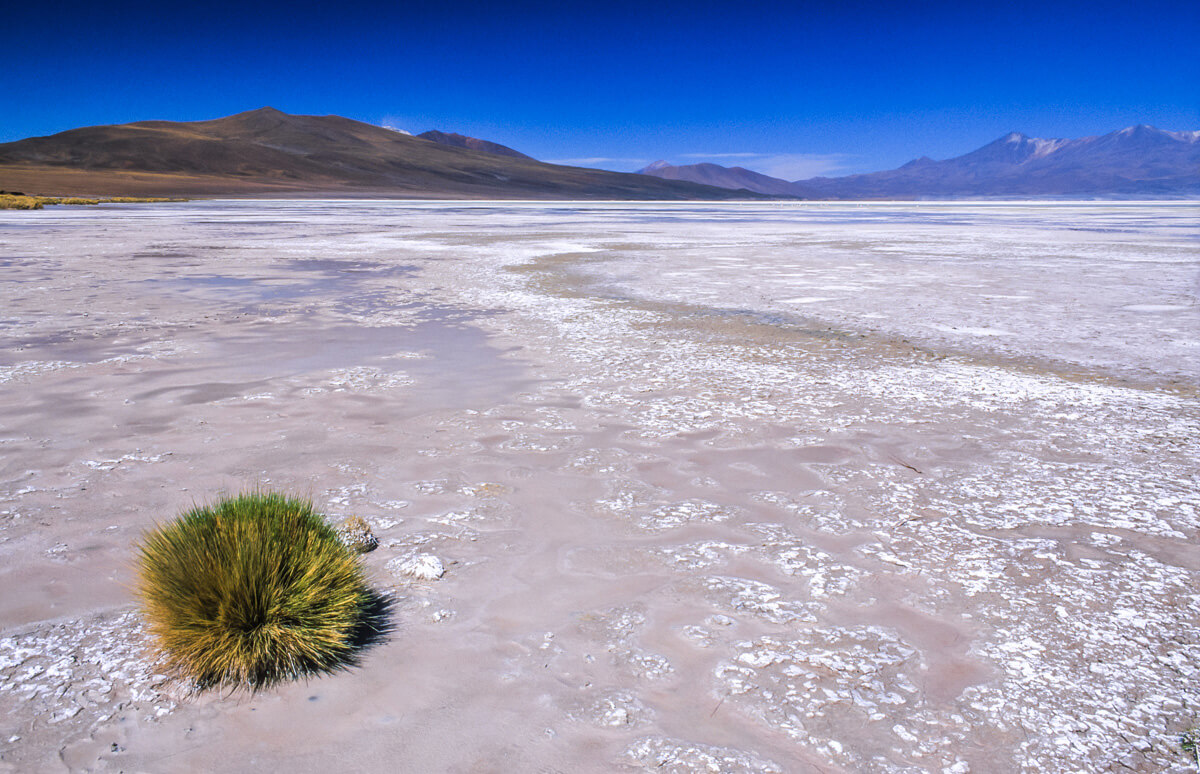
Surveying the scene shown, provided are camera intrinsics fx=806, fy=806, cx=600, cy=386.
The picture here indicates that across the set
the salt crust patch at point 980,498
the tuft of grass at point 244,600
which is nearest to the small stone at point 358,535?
the tuft of grass at point 244,600

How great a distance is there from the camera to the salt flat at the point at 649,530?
2223mm

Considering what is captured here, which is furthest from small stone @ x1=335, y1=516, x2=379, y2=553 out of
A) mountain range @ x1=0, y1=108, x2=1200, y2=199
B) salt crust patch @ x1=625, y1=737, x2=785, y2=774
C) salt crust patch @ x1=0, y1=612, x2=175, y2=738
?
mountain range @ x1=0, y1=108, x2=1200, y2=199

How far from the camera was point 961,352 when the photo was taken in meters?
6.97

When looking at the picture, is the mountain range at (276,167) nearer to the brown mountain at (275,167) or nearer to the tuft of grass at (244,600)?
the brown mountain at (275,167)

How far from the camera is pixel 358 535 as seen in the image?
10.5 feet

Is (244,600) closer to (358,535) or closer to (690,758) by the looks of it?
(358,535)

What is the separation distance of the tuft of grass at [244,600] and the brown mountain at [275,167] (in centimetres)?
8971

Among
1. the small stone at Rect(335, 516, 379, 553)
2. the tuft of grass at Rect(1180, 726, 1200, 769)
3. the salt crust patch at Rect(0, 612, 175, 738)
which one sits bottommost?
the tuft of grass at Rect(1180, 726, 1200, 769)

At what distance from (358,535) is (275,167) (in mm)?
133124

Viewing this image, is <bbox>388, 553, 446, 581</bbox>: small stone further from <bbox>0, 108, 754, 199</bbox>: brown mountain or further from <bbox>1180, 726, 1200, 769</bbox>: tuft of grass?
<bbox>0, 108, 754, 199</bbox>: brown mountain

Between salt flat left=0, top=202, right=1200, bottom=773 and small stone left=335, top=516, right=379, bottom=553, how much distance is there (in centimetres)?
10

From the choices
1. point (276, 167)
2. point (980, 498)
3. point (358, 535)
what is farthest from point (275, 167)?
point (980, 498)

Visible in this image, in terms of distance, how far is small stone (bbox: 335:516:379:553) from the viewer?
3150 mm

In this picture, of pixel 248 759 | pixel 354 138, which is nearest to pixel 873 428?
pixel 248 759
